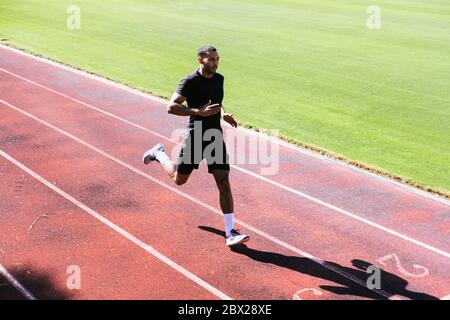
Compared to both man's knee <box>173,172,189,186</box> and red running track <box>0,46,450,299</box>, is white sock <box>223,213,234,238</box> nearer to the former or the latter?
red running track <box>0,46,450,299</box>

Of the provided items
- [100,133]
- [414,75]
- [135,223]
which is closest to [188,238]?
[135,223]

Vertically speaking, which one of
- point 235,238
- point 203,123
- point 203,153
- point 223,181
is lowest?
point 235,238

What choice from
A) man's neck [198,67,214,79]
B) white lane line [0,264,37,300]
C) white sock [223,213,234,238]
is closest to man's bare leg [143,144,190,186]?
white sock [223,213,234,238]

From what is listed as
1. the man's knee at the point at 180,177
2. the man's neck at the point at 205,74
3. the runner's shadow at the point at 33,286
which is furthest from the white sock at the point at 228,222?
the runner's shadow at the point at 33,286

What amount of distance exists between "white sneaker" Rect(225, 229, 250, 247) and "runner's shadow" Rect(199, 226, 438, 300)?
5.4 inches

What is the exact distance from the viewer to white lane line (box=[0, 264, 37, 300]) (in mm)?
6383

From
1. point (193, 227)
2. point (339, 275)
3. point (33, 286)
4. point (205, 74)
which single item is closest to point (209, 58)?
point (205, 74)

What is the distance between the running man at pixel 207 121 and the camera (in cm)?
716

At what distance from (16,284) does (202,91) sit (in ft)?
11.1

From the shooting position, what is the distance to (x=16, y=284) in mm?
6590

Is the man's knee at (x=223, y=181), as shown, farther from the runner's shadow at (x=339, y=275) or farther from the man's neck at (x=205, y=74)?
the man's neck at (x=205, y=74)

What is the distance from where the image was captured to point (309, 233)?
811 cm

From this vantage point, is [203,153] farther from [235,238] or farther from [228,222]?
[235,238]

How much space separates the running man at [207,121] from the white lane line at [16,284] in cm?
264
